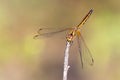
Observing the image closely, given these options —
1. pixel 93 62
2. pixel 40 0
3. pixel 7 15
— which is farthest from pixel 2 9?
pixel 93 62

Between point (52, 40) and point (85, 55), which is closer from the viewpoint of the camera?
point (85, 55)

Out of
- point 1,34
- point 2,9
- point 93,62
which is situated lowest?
point 93,62

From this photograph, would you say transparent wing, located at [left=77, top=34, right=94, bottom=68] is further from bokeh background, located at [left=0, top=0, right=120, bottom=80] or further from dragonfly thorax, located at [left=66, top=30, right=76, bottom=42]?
dragonfly thorax, located at [left=66, top=30, right=76, bottom=42]

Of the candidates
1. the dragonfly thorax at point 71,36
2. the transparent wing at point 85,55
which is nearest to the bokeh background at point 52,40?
the transparent wing at point 85,55

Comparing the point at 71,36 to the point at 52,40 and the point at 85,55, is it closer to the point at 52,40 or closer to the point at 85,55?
the point at 85,55

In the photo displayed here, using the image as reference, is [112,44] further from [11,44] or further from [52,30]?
[11,44]

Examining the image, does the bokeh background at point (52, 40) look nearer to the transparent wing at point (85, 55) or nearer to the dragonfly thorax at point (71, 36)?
the transparent wing at point (85, 55)

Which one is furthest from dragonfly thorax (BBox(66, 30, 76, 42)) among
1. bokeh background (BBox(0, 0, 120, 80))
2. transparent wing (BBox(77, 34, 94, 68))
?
bokeh background (BBox(0, 0, 120, 80))

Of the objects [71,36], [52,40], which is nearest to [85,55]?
[52,40]
